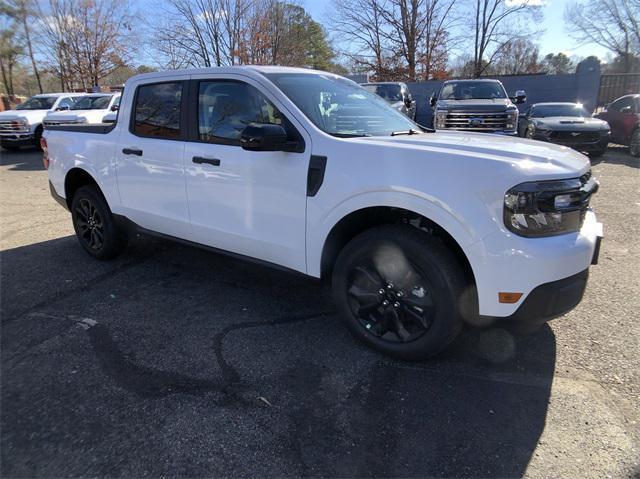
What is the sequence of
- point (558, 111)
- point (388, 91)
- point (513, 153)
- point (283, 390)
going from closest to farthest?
point (513, 153)
point (283, 390)
point (558, 111)
point (388, 91)

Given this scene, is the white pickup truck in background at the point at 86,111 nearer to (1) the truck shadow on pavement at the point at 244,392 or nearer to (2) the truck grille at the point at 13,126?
(2) the truck grille at the point at 13,126

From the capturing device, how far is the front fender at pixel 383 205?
2.48 meters

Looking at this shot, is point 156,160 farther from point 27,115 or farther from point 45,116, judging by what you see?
point 27,115

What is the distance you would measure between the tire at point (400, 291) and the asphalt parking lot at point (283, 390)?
189 mm

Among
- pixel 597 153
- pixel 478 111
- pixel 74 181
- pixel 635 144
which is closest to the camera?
pixel 74 181

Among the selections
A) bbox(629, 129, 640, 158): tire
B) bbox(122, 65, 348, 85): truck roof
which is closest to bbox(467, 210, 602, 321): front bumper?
bbox(122, 65, 348, 85): truck roof

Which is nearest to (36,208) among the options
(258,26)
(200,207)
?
(200,207)

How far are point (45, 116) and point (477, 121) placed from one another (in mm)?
13477

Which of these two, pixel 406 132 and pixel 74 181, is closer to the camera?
pixel 406 132

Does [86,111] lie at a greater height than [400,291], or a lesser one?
greater

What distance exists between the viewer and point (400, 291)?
2.84 metres

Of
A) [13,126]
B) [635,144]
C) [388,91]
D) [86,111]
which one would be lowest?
[635,144]

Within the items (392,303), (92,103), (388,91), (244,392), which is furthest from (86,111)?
(392,303)

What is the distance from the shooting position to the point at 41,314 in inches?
145
